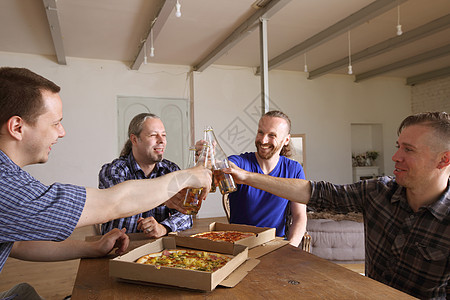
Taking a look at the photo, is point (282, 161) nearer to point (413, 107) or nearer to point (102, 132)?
point (102, 132)

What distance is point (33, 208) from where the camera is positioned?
0.94m

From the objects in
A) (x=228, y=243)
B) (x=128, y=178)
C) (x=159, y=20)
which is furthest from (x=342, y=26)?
(x=228, y=243)

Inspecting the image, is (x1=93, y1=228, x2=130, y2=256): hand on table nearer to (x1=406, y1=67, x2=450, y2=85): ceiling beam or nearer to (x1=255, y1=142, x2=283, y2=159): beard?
(x1=255, y1=142, x2=283, y2=159): beard

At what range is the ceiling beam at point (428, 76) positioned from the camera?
25.9ft

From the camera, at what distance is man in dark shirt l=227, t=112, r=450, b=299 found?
49.5 inches

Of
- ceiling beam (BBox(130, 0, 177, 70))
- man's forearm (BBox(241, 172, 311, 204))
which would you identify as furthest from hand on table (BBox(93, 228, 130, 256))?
ceiling beam (BBox(130, 0, 177, 70))

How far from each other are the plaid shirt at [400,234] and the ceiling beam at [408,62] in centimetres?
622

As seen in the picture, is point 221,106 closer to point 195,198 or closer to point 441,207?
point 195,198

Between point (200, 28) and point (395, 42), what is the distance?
3310 mm

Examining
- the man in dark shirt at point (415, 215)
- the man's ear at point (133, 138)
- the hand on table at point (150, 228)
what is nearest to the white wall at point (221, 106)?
the man's ear at point (133, 138)

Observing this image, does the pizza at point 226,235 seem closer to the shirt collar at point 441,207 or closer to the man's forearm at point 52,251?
the man's forearm at point 52,251

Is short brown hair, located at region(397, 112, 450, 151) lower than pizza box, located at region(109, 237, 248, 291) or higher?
higher

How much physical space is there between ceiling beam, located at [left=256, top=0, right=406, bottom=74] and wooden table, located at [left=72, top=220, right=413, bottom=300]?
413 cm

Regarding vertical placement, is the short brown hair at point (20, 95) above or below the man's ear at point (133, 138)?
above
